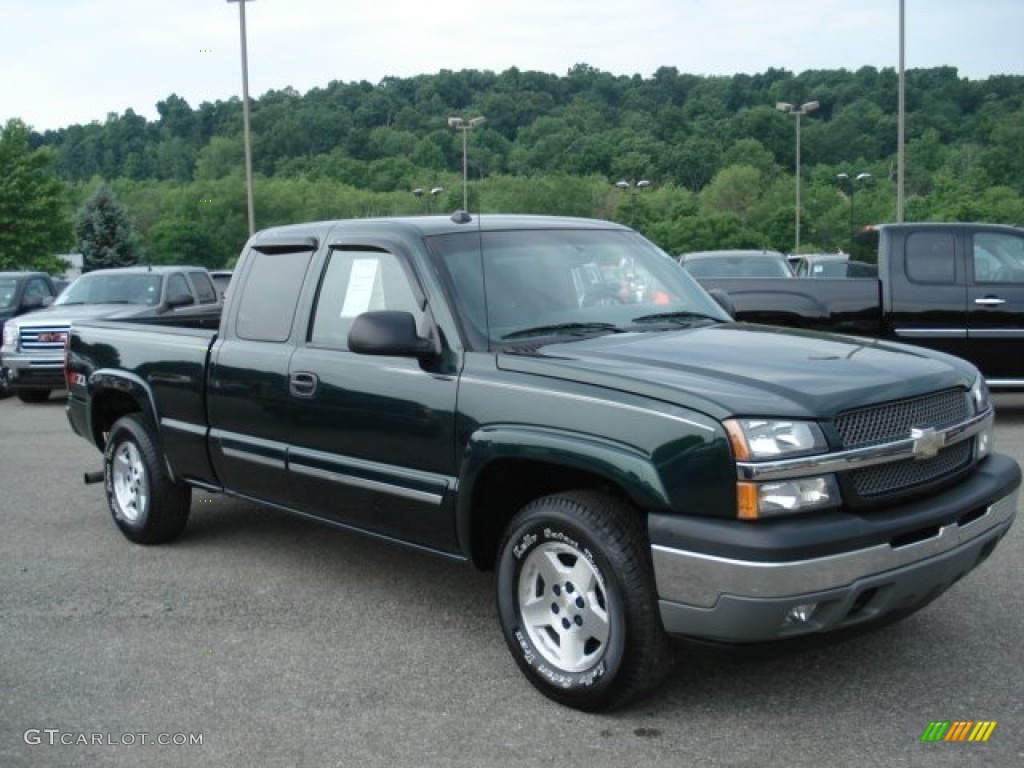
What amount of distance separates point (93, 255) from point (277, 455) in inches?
2883

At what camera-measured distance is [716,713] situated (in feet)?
13.7

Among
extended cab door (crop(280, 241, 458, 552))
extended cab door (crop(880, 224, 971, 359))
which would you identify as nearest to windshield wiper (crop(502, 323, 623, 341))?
extended cab door (crop(280, 241, 458, 552))

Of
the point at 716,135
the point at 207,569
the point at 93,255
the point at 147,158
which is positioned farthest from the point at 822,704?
the point at 147,158

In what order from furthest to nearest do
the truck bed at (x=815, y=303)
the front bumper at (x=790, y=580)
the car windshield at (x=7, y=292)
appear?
the car windshield at (x=7, y=292) → the truck bed at (x=815, y=303) → the front bumper at (x=790, y=580)

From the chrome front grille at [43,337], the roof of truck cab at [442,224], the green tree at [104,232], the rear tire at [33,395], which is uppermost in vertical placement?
the green tree at [104,232]

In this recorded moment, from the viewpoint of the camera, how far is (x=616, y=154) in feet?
344

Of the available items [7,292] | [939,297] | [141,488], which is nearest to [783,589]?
[141,488]

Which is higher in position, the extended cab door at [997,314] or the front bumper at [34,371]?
the extended cab door at [997,314]

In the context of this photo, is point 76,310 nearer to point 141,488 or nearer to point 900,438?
point 141,488

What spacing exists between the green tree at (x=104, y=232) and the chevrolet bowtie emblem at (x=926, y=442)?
74.1 m

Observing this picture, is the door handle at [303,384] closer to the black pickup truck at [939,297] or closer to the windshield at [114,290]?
the black pickup truck at [939,297]

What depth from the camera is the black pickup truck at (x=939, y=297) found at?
34.9 ft

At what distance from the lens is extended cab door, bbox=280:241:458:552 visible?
4738 millimetres

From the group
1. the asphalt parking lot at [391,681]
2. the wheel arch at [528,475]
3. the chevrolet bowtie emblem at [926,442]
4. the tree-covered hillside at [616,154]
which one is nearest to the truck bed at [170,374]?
the asphalt parking lot at [391,681]
